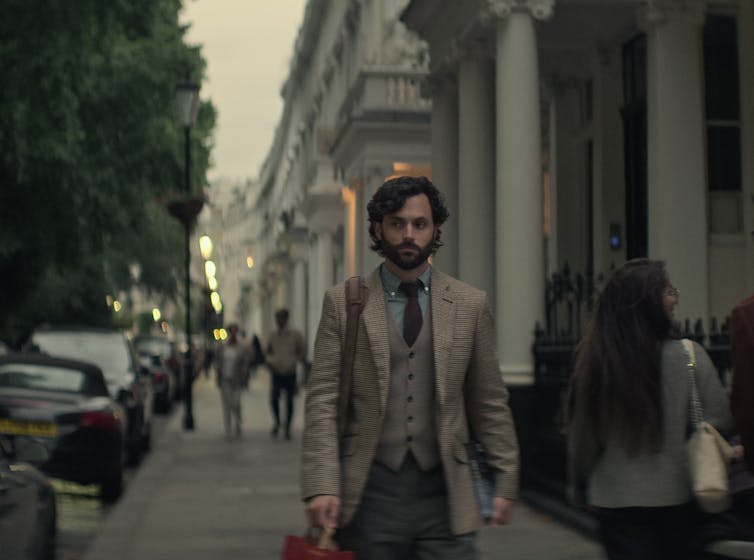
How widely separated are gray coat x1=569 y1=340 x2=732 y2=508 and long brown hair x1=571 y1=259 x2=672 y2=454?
0.12 feet

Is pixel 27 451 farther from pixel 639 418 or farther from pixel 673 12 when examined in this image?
pixel 673 12

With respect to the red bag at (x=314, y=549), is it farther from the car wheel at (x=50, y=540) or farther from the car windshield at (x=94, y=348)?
the car windshield at (x=94, y=348)

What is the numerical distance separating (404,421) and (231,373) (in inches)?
705

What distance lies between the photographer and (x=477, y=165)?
16.0 metres

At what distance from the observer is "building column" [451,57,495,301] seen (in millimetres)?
15984

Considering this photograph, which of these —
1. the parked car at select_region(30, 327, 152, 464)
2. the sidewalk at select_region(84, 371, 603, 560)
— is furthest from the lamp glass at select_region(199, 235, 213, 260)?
the sidewalk at select_region(84, 371, 603, 560)

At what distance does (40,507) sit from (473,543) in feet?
10.4

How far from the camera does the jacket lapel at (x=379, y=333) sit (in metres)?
4.60

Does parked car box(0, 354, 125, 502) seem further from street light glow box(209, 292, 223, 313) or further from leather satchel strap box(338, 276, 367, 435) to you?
street light glow box(209, 292, 223, 313)

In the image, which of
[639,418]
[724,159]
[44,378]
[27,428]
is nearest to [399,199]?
[639,418]

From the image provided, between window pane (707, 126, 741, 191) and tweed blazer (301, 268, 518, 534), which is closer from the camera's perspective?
tweed blazer (301, 268, 518, 534)

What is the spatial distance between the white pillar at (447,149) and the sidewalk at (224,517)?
3.46m

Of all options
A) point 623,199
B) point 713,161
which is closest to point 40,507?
point 713,161

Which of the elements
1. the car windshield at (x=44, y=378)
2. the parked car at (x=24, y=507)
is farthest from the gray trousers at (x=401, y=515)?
the car windshield at (x=44, y=378)
